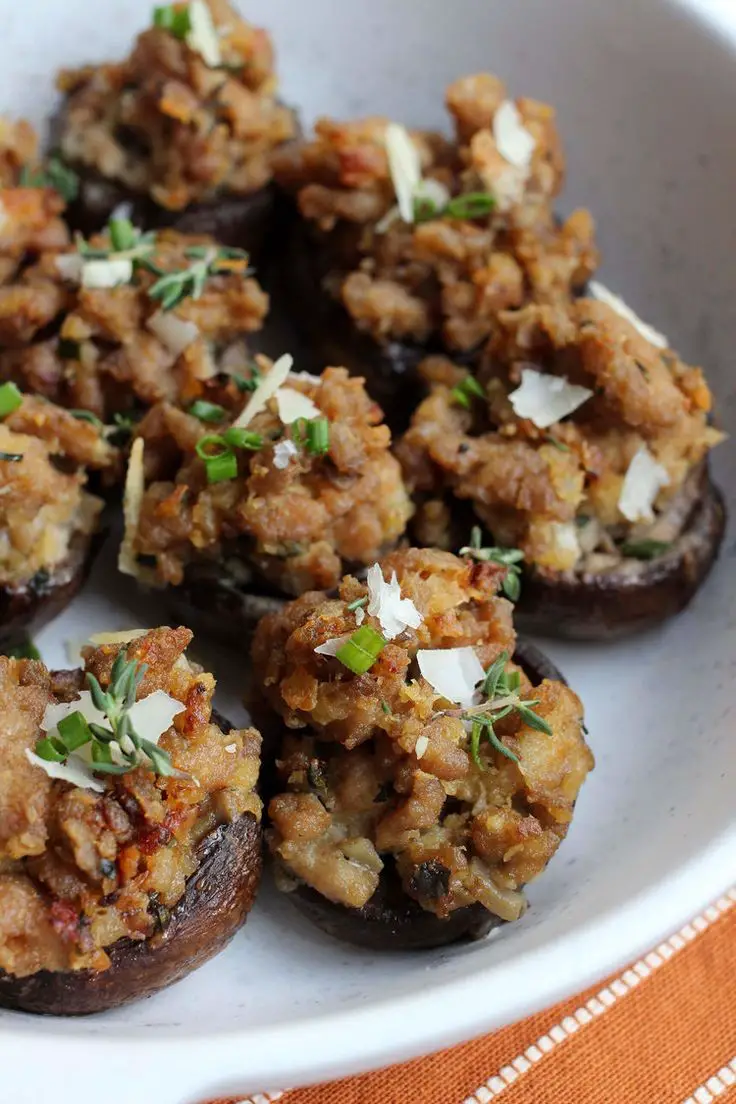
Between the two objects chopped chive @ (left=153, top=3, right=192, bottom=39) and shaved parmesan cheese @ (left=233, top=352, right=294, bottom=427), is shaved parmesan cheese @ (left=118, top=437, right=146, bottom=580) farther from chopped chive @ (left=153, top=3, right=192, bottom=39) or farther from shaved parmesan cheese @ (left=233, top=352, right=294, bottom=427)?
chopped chive @ (left=153, top=3, right=192, bottom=39)

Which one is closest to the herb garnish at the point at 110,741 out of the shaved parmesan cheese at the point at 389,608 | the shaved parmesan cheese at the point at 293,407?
the shaved parmesan cheese at the point at 389,608

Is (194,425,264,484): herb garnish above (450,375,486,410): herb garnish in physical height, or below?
below

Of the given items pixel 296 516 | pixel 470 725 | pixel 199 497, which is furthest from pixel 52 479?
pixel 470 725

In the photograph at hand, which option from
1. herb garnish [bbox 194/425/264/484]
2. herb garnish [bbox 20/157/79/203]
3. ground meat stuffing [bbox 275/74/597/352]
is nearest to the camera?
herb garnish [bbox 194/425/264/484]

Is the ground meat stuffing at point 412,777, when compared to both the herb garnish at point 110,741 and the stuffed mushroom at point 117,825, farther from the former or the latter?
the herb garnish at point 110,741

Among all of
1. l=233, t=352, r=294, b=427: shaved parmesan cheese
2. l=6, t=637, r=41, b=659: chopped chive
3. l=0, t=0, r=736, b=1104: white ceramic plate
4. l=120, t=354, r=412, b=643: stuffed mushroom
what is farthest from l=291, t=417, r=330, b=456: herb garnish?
l=6, t=637, r=41, b=659: chopped chive

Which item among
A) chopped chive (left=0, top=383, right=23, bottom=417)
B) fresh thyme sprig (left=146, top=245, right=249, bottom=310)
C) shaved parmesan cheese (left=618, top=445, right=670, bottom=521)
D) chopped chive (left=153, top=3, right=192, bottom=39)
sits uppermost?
shaved parmesan cheese (left=618, top=445, right=670, bottom=521)

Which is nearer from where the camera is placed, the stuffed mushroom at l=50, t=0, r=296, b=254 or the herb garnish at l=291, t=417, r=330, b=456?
the herb garnish at l=291, t=417, r=330, b=456
